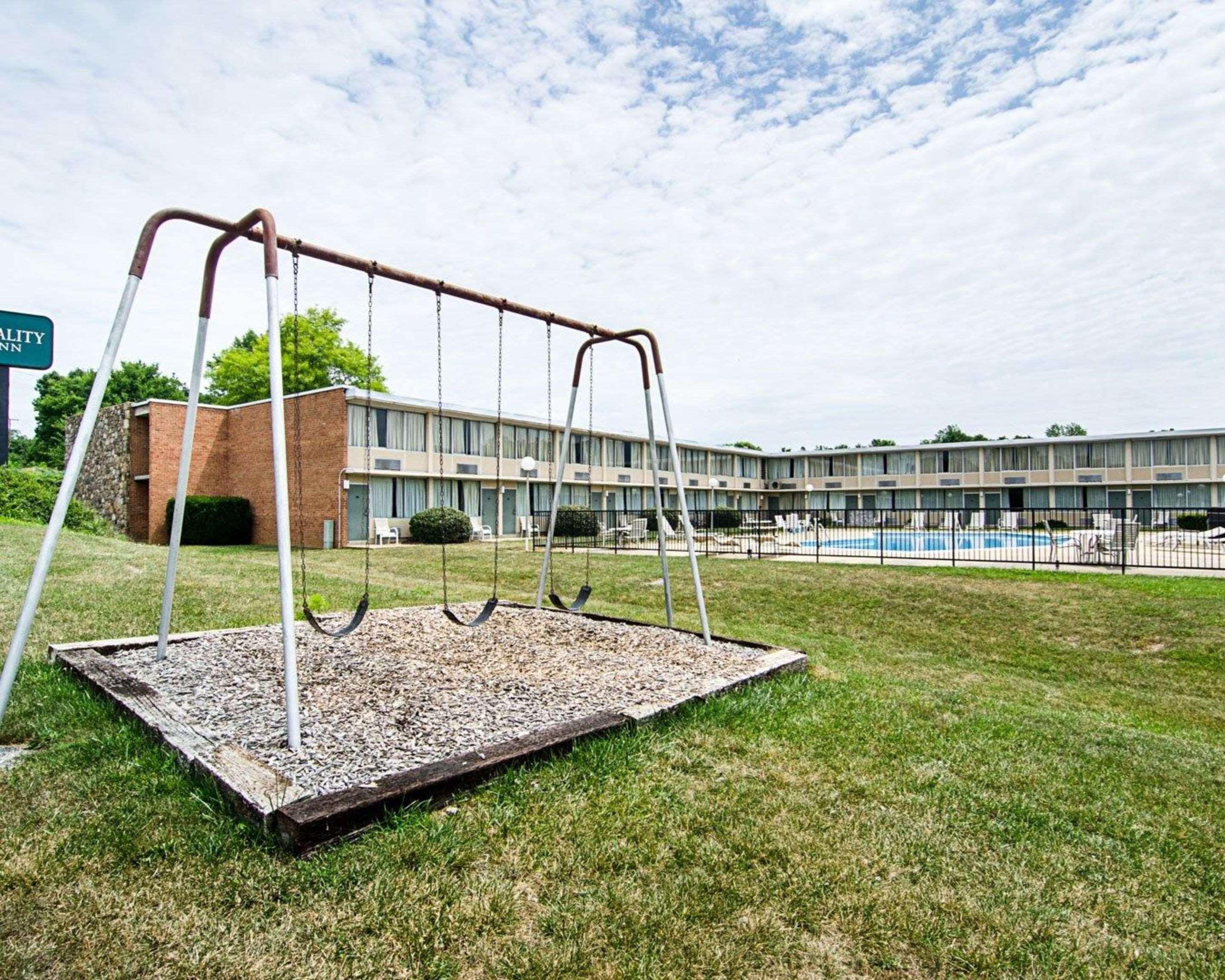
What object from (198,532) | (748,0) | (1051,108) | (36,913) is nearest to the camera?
(36,913)

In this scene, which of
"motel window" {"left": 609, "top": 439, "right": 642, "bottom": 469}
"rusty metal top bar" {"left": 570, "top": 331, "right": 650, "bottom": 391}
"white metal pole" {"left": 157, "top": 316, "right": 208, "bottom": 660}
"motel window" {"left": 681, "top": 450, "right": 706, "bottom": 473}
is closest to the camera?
"white metal pole" {"left": 157, "top": 316, "right": 208, "bottom": 660}

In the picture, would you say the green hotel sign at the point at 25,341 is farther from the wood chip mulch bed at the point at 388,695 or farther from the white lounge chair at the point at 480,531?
the white lounge chair at the point at 480,531

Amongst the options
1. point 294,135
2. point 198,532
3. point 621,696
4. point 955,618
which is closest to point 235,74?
point 294,135

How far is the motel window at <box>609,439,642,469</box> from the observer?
38.2 m

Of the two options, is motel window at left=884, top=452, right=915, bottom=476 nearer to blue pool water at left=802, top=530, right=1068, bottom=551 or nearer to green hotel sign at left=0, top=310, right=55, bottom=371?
blue pool water at left=802, top=530, right=1068, bottom=551

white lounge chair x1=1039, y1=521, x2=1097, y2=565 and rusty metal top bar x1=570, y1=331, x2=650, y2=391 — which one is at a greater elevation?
rusty metal top bar x1=570, y1=331, x2=650, y2=391

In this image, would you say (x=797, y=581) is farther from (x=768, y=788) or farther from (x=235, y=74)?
(x=235, y=74)

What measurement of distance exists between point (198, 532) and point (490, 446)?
10.7 meters

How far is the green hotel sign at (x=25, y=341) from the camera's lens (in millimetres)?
4027

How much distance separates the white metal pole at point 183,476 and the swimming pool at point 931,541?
15.6 metres

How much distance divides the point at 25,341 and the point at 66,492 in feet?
3.06

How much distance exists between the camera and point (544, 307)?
694 cm

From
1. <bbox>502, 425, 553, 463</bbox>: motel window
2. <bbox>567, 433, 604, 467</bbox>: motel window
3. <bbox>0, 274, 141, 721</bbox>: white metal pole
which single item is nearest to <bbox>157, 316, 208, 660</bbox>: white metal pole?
→ <bbox>0, 274, 141, 721</bbox>: white metal pole

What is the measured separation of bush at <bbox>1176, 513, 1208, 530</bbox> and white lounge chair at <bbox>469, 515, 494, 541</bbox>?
25201 millimetres
